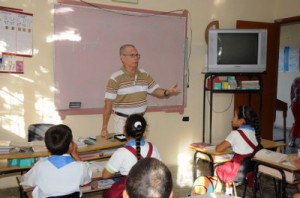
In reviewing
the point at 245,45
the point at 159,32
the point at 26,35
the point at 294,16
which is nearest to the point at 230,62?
the point at 245,45

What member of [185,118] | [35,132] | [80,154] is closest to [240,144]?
[80,154]

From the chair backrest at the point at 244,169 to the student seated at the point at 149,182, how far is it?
2.09 meters

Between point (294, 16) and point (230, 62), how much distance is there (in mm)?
1465

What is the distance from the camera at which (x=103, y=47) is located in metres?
4.14

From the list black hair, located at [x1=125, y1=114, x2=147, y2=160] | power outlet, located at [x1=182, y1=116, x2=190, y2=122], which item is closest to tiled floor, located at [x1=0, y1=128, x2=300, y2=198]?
power outlet, located at [x1=182, y1=116, x2=190, y2=122]

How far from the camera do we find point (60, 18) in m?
3.82

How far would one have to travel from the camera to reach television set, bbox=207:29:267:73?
4621 mm

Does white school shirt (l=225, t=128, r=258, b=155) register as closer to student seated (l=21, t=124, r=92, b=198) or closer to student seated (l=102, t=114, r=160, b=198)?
student seated (l=102, t=114, r=160, b=198)

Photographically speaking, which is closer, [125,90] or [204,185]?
[204,185]

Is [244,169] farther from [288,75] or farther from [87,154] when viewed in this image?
[288,75]

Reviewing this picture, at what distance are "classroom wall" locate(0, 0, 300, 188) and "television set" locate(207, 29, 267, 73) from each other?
34cm

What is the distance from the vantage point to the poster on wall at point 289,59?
7.57 m

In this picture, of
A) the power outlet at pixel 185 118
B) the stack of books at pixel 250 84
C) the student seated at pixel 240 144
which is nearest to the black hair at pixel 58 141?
the student seated at pixel 240 144

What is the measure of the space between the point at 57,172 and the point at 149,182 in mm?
1058
